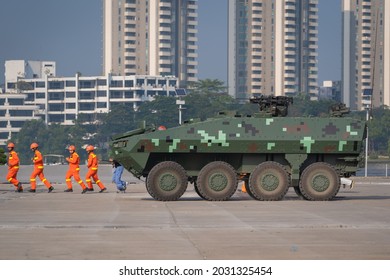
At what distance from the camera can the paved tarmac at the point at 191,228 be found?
66.2 ft

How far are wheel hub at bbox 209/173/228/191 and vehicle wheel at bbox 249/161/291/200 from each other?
2.64 feet

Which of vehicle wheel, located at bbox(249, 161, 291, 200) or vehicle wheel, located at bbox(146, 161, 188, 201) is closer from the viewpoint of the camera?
vehicle wheel, located at bbox(146, 161, 188, 201)

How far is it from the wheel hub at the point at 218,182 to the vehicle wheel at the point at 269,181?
0.80 meters

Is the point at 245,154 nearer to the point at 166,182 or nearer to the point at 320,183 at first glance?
the point at 320,183

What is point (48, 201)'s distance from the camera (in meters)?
36.3

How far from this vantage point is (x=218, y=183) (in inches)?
1438

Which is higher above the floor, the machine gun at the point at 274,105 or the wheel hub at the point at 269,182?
the machine gun at the point at 274,105

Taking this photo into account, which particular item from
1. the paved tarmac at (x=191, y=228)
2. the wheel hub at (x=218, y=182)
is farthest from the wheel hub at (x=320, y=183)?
the wheel hub at (x=218, y=182)

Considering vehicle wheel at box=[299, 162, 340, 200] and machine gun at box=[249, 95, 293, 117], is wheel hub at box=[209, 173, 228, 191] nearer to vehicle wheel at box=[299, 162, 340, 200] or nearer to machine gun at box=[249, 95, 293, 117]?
vehicle wheel at box=[299, 162, 340, 200]

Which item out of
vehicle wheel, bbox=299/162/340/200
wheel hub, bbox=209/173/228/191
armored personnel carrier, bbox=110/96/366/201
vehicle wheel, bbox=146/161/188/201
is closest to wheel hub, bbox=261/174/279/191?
armored personnel carrier, bbox=110/96/366/201

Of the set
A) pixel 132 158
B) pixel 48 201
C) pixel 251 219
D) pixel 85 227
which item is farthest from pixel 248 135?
pixel 85 227

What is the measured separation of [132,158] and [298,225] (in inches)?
444

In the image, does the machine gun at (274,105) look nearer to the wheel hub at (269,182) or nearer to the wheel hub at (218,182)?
the wheel hub at (269,182)

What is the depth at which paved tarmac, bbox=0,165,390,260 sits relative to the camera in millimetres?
20172
